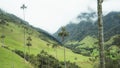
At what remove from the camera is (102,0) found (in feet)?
83.2

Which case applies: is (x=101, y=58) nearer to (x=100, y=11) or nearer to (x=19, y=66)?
(x=100, y=11)

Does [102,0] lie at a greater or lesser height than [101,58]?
greater

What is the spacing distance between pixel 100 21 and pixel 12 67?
565 feet

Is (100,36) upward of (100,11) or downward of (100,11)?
downward

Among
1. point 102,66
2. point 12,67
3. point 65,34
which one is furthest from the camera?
point 12,67

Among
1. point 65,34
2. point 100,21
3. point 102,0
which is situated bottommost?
point 100,21

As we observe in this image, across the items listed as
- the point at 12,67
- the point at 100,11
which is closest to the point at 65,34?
the point at 12,67

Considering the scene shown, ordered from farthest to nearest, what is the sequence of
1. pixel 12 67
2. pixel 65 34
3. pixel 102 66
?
1. pixel 12 67
2. pixel 65 34
3. pixel 102 66

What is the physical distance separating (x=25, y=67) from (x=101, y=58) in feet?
582

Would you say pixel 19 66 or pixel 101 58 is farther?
pixel 19 66

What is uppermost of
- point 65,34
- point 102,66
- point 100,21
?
point 65,34

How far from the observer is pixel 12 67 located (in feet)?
635

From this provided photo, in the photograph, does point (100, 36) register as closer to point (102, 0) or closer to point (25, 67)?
point (102, 0)

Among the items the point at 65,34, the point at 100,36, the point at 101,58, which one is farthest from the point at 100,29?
the point at 65,34
